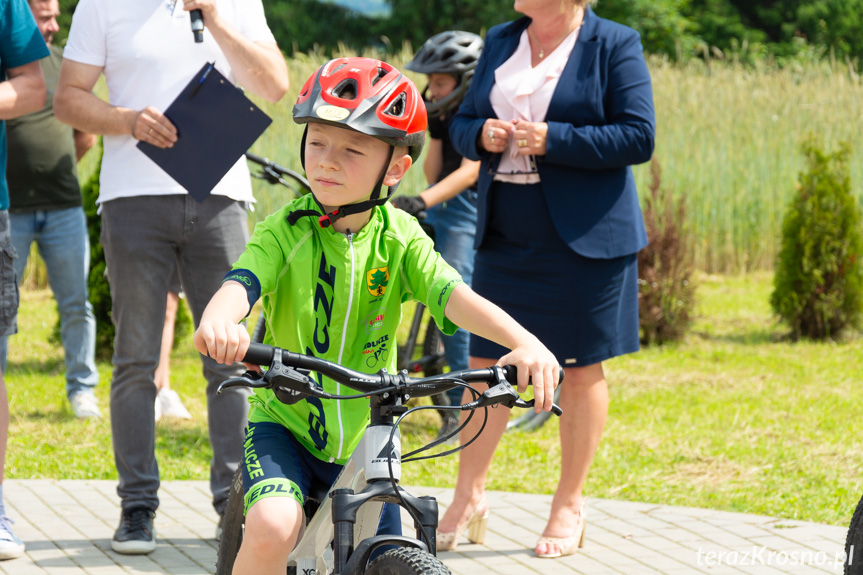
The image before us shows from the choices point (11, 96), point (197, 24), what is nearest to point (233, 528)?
point (197, 24)

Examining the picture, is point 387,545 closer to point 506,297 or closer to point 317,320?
point 317,320

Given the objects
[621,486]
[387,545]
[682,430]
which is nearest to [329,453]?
[387,545]

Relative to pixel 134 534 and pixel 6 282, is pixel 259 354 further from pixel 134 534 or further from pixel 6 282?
pixel 134 534

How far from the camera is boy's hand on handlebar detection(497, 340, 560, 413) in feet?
8.02

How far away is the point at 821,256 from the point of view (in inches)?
376

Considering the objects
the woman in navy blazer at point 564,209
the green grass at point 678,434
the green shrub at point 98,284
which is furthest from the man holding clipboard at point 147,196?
the green shrub at point 98,284

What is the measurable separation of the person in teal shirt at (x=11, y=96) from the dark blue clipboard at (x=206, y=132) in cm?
51

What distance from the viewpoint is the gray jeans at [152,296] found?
4207mm

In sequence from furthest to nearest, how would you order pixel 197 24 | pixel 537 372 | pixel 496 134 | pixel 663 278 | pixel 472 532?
pixel 663 278 < pixel 472 532 < pixel 496 134 < pixel 197 24 < pixel 537 372

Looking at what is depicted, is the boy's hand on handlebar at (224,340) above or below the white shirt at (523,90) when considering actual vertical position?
below

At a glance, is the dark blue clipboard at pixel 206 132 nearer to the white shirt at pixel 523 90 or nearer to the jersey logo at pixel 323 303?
the white shirt at pixel 523 90

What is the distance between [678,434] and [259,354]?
4778 millimetres

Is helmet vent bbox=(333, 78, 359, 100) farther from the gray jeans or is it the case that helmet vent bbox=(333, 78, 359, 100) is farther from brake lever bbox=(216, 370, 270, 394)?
the gray jeans

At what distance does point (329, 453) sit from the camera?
291cm
